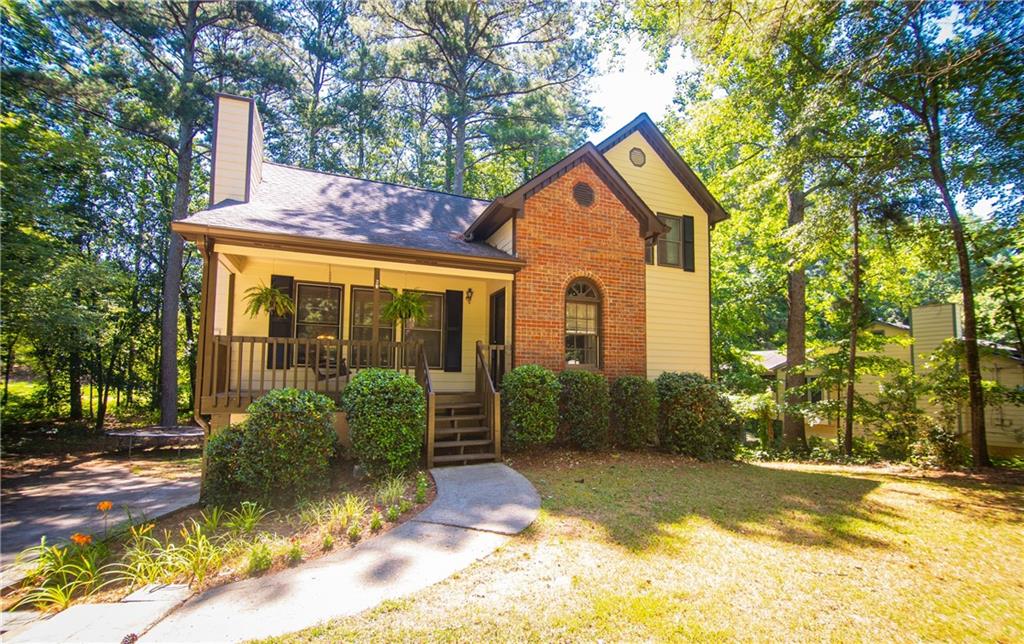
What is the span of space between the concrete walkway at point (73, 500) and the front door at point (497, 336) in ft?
17.1

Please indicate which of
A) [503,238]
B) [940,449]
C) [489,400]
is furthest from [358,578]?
[940,449]

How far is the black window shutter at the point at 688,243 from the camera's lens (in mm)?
11336

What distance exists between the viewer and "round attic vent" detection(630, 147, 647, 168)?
11.4 m

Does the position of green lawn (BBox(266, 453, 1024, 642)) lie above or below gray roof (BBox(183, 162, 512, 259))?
below

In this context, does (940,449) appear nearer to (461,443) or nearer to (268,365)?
(461,443)

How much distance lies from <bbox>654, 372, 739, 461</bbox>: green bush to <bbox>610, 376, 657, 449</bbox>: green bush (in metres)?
0.27

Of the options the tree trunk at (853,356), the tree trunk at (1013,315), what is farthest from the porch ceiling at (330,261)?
the tree trunk at (1013,315)

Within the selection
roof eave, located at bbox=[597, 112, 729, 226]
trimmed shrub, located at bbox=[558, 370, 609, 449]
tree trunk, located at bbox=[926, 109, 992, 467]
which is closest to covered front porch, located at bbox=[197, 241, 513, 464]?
trimmed shrub, located at bbox=[558, 370, 609, 449]

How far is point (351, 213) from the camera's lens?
31.9 feet

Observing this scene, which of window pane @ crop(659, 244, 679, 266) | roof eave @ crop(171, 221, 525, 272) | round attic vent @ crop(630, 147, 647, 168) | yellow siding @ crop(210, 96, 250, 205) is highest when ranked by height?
round attic vent @ crop(630, 147, 647, 168)

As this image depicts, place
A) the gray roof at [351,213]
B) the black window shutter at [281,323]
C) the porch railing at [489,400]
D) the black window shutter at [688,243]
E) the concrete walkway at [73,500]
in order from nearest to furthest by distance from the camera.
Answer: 1. the concrete walkway at [73,500]
2. the porch railing at [489,400]
3. the gray roof at [351,213]
4. the black window shutter at [281,323]
5. the black window shutter at [688,243]

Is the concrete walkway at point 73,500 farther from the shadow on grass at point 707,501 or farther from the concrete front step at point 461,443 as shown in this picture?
the shadow on grass at point 707,501

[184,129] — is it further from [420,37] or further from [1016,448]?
[1016,448]

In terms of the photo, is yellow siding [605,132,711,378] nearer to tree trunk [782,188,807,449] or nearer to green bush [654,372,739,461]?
green bush [654,372,739,461]
